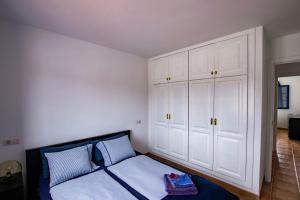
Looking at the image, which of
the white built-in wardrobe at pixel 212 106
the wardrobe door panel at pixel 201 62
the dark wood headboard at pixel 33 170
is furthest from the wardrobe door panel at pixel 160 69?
the dark wood headboard at pixel 33 170

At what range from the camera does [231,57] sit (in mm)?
2312

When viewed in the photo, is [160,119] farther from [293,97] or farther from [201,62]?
[293,97]

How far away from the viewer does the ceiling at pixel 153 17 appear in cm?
156

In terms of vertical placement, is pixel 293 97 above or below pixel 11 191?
above

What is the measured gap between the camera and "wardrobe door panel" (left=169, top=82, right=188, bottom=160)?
9.78 ft

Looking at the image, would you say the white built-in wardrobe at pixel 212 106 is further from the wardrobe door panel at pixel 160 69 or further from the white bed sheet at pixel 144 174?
the white bed sheet at pixel 144 174

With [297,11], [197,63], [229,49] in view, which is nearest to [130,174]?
[197,63]

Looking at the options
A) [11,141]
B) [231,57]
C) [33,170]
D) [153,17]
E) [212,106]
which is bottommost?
[33,170]

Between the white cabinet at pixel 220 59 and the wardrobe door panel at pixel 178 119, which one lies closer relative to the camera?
the white cabinet at pixel 220 59

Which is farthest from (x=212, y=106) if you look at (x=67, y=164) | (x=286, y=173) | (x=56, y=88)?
(x=56, y=88)

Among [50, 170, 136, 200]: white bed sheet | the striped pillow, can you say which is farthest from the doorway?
the striped pillow

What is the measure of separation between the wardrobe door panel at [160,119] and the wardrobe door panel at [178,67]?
1.03ft

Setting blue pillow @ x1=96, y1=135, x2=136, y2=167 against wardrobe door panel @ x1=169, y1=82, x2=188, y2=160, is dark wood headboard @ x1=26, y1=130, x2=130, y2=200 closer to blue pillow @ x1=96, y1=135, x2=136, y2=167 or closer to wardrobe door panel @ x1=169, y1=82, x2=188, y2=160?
blue pillow @ x1=96, y1=135, x2=136, y2=167

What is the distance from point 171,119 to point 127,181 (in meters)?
1.81
